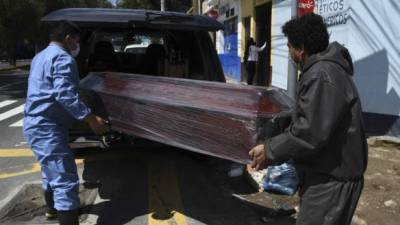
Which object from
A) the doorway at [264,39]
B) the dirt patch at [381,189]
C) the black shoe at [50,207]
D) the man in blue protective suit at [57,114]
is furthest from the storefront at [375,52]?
the doorway at [264,39]

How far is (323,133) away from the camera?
271 cm

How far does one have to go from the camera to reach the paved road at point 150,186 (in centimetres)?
504

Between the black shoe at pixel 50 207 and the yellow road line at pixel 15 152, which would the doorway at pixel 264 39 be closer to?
the yellow road line at pixel 15 152

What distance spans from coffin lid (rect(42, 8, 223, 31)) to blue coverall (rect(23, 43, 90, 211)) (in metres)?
1.52

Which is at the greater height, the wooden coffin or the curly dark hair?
the curly dark hair

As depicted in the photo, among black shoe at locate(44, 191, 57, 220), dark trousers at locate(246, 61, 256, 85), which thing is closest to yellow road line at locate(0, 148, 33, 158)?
black shoe at locate(44, 191, 57, 220)

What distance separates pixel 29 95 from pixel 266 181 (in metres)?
2.56

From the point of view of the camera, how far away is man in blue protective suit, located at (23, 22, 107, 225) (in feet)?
13.6

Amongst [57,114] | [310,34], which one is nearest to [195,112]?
[57,114]

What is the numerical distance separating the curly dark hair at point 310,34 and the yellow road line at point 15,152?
229 inches

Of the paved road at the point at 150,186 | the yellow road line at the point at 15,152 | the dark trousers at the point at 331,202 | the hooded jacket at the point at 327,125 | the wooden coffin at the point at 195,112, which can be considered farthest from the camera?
the yellow road line at the point at 15,152

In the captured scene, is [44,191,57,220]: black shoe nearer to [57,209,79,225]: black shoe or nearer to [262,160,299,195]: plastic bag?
[57,209,79,225]: black shoe

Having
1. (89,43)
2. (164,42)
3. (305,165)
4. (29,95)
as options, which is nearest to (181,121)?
(29,95)

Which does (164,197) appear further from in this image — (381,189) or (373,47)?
(373,47)
